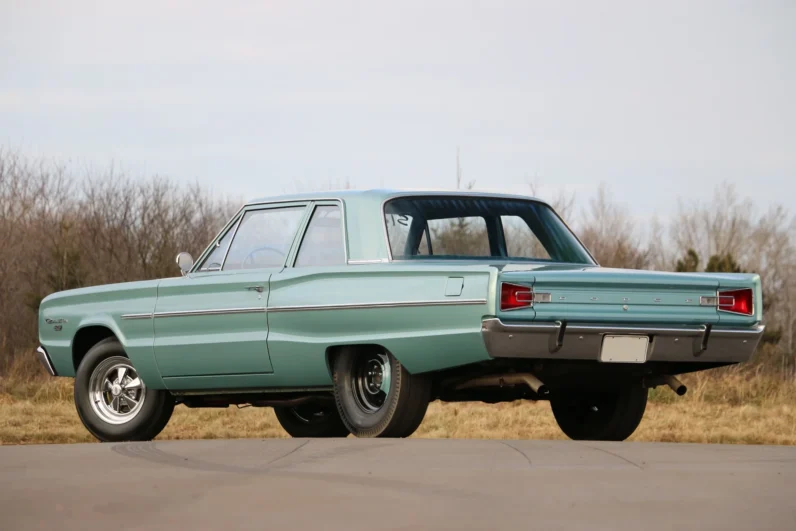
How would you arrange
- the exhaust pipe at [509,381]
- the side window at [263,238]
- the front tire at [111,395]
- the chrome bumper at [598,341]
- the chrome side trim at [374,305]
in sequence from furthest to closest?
1. the front tire at [111,395]
2. the side window at [263,238]
3. the exhaust pipe at [509,381]
4. the chrome side trim at [374,305]
5. the chrome bumper at [598,341]

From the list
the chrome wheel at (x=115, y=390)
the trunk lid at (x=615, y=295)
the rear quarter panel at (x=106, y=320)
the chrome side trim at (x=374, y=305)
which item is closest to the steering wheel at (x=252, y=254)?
the chrome side trim at (x=374, y=305)

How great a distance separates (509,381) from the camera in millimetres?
8281

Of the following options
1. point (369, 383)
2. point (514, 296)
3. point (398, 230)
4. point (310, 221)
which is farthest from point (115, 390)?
point (514, 296)

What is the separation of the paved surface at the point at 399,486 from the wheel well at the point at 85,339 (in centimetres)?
233

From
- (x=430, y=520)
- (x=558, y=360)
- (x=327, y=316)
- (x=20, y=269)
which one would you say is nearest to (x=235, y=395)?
(x=327, y=316)

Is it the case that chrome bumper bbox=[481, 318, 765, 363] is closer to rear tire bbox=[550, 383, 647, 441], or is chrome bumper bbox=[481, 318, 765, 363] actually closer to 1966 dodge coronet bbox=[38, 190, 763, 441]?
1966 dodge coronet bbox=[38, 190, 763, 441]

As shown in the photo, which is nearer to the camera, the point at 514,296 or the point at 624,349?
the point at 514,296

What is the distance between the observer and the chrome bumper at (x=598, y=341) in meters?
7.76

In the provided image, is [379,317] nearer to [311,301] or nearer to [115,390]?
[311,301]

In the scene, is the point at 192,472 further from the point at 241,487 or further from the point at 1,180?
the point at 1,180

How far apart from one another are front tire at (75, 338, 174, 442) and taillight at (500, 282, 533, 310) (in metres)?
3.43

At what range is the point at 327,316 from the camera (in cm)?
877

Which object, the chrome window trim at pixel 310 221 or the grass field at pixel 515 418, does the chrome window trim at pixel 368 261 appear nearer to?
the chrome window trim at pixel 310 221

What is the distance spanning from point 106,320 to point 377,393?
258cm
